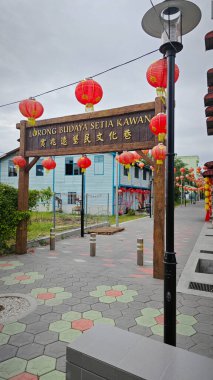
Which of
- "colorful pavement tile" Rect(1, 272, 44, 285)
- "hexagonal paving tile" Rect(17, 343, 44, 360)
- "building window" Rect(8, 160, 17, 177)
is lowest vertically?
"hexagonal paving tile" Rect(17, 343, 44, 360)

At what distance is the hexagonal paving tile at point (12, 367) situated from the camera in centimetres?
301

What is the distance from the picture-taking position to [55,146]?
8.57m

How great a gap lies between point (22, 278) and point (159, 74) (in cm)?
570

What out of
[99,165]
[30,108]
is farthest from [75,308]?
[99,165]

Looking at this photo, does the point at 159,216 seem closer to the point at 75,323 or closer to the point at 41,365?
the point at 75,323

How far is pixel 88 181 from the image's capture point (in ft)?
84.5

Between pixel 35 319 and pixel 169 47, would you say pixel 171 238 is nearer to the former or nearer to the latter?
pixel 169 47

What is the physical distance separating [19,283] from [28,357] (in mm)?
3038

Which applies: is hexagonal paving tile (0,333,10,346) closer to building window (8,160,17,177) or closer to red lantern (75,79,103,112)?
red lantern (75,79,103,112)

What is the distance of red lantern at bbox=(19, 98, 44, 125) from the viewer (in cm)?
631

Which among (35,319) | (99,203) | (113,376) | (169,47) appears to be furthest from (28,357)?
(99,203)

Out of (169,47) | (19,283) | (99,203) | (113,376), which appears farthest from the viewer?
(99,203)

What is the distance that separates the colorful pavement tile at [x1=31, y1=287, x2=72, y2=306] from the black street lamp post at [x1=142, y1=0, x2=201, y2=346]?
288 cm

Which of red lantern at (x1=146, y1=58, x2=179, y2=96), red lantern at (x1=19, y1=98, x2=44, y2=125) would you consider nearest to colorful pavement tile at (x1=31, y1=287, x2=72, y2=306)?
red lantern at (x1=19, y1=98, x2=44, y2=125)
